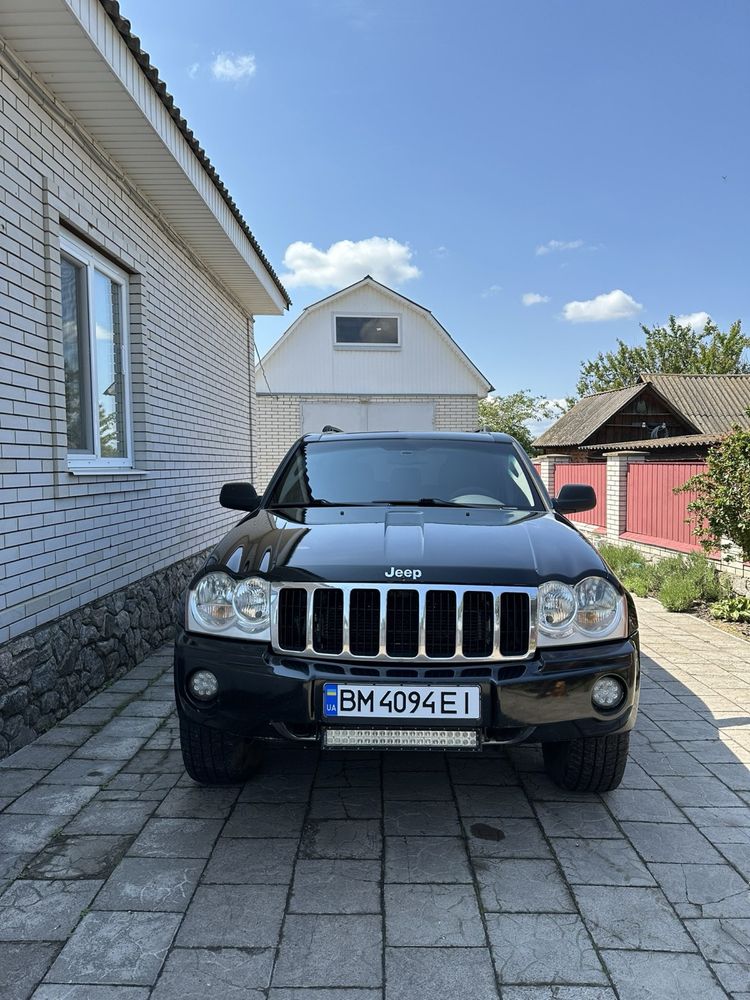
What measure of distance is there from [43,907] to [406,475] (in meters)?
2.68

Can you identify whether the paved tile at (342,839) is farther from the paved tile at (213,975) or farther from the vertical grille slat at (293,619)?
the vertical grille slat at (293,619)

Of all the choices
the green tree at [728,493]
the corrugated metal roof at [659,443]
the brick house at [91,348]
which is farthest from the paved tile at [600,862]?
the corrugated metal roof at [659,443]

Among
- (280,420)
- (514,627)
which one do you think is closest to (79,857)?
(514,627)

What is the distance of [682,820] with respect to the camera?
3.05 meters

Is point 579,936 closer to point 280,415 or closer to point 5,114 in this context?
point 5,114

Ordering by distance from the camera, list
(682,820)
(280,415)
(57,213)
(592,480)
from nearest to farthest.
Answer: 1. (682,820)
2. (57,213)
3. (592,480)
4. (280,415)

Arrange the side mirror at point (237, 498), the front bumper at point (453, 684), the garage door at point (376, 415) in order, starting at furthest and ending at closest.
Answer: the garage door at point (376, 415) → the side mirror at point (237, 498) → the front bumper at point (453, 684)

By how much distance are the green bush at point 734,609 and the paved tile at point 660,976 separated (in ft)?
18.7

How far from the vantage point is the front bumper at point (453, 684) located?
270 centimetres

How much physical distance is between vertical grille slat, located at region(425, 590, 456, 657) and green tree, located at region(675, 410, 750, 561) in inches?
220

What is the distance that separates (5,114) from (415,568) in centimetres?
339

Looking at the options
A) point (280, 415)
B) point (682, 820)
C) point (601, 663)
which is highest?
point (280, 415)

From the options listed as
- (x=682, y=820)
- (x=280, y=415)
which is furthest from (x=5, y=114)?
(x=280, y=415)

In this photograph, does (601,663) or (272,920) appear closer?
(272,920)
